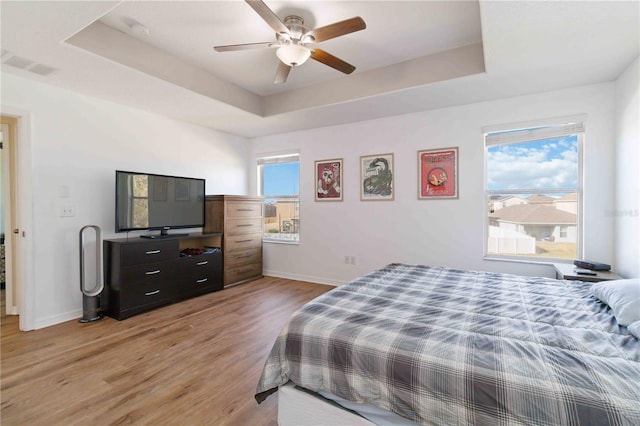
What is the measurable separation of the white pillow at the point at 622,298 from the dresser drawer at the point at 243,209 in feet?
13.6

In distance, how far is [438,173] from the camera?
3.83 m

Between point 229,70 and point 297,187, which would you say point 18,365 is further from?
point 297,187

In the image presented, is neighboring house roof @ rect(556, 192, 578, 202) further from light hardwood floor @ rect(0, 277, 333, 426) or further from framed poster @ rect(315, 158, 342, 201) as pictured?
light hardwood floor @ rect(0, 277, 333, 426)

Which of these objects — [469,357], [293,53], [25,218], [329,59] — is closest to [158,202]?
[25,218]

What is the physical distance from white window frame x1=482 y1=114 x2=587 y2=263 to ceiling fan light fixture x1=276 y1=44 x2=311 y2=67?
244 centimetres

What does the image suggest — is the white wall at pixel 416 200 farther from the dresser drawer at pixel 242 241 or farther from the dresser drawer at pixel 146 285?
the dresser drawer at pixel 146 285

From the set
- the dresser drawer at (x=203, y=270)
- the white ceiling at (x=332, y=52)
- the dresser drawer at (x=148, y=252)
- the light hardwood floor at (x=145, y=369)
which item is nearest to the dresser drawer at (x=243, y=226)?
the dresser drawer at (x=203, y=270)

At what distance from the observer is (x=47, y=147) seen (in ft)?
9.87

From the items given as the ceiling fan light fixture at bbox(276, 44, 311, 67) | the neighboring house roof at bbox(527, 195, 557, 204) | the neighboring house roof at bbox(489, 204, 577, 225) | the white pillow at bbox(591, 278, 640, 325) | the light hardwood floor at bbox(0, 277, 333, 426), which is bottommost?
the light hardwood floor at bbox(0, 277, 333, 426)

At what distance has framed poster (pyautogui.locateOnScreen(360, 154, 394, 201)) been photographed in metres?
4.17

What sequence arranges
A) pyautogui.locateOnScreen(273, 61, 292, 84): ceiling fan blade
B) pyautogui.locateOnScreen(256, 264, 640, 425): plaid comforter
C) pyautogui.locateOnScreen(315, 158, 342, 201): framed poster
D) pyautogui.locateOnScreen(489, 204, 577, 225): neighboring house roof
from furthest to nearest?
pyautogui.locateOnScreen(315, 158, 342, 201): framed poster < pyautogui.locateOnScreen(489, 204, 577, 225): neighboring house roof < pyautogui.locateOnScreen(273, 61, 292, 84): ceiling fan blade < pyautogui.locateOnScreen(256, 264, 640, 425): plaid comforter

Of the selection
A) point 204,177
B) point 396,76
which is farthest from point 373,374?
point 204,177

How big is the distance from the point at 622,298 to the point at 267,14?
2.67 metres

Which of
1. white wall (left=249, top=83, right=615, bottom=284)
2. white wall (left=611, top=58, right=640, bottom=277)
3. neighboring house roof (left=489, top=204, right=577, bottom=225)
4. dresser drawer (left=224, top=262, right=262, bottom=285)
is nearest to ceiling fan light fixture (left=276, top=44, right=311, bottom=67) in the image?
white wall (left=249, top=83, right=615, bottom=284)
